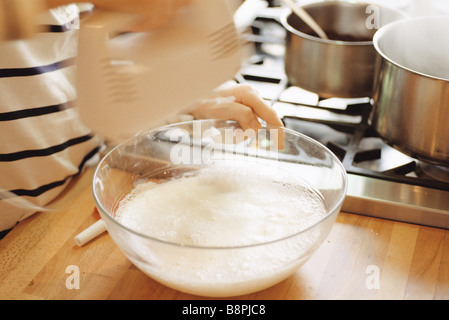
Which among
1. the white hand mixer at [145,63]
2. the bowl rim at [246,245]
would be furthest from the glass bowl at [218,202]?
the white hand mixer at [145,63]

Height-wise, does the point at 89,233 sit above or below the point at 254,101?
below

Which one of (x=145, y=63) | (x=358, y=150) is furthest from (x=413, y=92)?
(x=145, y=63)

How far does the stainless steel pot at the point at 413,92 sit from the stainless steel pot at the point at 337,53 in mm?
61

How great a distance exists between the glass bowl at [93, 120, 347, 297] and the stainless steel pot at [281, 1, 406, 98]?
0.71 ft

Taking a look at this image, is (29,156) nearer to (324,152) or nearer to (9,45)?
(9,45)

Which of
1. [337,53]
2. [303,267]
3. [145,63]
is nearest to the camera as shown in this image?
[145,63]

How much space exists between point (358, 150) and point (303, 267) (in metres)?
0.31

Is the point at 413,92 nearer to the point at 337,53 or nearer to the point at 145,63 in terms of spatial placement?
the point at 337,53

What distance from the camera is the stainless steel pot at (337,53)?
94 centimetres

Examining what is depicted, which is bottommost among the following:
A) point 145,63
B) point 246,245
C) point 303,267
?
point 303,267

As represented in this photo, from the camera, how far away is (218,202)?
2.37 ft

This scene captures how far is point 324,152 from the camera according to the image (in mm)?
755

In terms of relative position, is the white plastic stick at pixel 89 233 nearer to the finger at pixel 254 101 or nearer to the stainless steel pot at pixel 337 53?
the finger at pixel 254 101

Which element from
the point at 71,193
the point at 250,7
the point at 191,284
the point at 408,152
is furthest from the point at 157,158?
the point at 250,7
